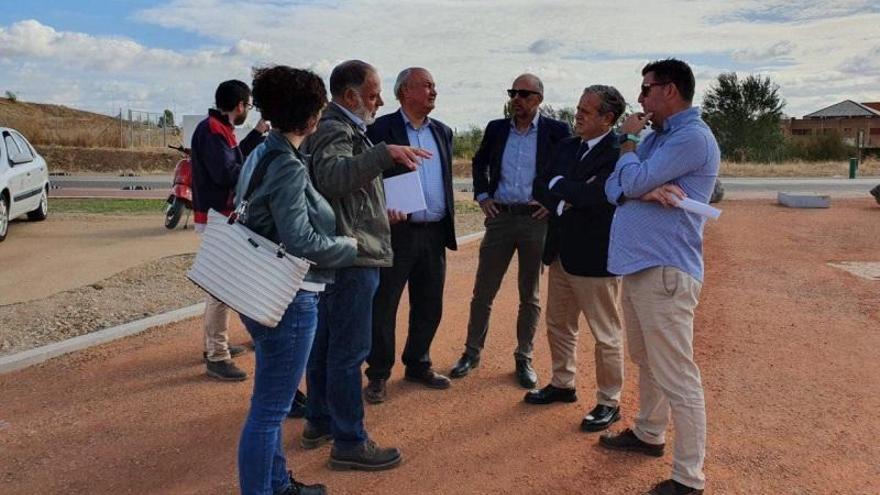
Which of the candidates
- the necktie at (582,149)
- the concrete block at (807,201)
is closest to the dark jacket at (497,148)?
the necktie at (582,149)

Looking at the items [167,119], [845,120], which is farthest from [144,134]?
[845,120]

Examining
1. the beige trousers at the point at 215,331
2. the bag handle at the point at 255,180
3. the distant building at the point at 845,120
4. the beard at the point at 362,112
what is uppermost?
the distant building at the point at 845,120

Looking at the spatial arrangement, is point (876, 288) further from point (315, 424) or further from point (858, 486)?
point (315, 424)

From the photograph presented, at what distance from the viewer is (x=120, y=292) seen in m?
7.07

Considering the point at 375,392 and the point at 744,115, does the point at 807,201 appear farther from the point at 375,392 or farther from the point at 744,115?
the point at 744,115

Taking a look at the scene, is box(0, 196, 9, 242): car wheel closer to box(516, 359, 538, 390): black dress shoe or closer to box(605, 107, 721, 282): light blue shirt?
box(516, 359, 538, 390): black dress shoe

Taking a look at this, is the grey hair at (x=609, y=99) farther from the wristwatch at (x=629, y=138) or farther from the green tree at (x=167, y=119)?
the green tree at (x=167, y=119)

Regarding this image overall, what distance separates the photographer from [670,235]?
327 cm

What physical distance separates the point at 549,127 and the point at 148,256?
5779mm

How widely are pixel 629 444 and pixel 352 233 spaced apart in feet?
5.94

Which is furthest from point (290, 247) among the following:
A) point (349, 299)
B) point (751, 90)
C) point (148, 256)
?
point (751, 90)

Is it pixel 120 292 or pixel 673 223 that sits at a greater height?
pixel 673 223

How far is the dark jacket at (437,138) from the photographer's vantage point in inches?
184

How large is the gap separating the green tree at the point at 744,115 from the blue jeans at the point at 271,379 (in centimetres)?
4281
